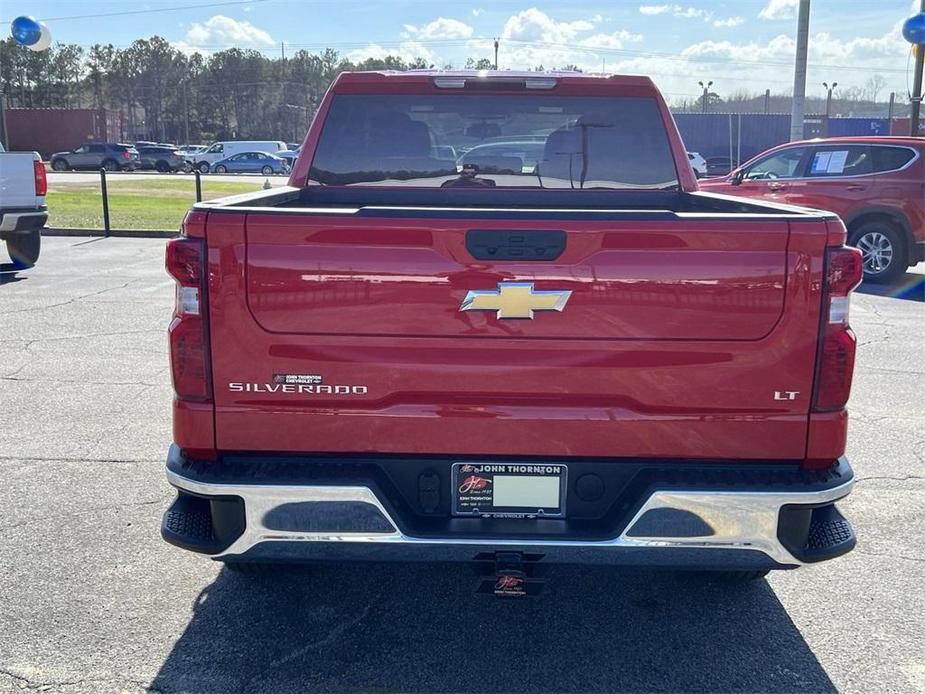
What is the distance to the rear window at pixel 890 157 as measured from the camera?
1179 centimetres

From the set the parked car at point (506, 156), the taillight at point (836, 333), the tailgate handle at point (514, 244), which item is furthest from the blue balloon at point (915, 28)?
the tailgate handle at point (514, 244)

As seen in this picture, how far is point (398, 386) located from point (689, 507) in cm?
96

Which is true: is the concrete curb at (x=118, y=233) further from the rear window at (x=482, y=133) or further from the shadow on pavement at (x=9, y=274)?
the rear window at (x=482, y=133)

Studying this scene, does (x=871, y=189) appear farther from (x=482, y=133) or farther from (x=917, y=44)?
(x=482, y=133)

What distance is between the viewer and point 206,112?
99.2 m

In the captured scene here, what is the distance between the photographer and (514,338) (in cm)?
267

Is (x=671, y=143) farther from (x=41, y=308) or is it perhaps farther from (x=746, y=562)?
(x=41, y=308)

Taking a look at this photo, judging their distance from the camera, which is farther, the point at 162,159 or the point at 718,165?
the point at 162,159

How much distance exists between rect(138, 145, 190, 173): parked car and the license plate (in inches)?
2047

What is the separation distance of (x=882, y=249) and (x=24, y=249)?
1172cm

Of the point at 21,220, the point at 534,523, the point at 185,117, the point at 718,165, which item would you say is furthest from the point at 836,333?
the point at 185,117

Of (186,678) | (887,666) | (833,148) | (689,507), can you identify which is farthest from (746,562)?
(833,148)

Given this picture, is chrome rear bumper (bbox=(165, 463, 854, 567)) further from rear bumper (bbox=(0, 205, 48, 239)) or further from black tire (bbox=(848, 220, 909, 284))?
black tire (bbox=(848, 220, 909, 284))

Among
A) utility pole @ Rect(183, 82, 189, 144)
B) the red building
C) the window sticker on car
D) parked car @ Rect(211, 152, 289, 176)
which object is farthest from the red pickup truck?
utility pole @ Rect(183, 82, 189, 144)
